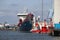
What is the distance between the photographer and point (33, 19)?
184m

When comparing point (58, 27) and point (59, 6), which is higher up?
point (59, 6)

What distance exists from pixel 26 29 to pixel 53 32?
300 ft

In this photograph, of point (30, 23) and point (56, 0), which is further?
point (30, 23)

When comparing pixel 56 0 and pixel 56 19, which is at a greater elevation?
pixel 56 0

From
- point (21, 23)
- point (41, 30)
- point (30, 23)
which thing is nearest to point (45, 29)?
point (41, 30)

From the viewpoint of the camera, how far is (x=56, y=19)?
90.4m

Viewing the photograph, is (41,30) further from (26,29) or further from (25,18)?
(25,18)

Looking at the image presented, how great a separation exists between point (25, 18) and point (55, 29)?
102550mm

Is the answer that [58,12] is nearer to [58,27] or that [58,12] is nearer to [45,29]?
[58,27]

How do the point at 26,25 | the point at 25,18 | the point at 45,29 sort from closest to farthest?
1. the point at 45,29
2. the point at 26,25
3. the point at 25,18

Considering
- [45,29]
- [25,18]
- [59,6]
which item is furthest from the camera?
[25,18]

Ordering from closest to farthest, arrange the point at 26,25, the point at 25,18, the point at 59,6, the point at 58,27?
the point at 58,27 < the point at 59,6 < the point at 26,25 < the point at 25,18

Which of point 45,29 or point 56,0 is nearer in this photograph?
point 56,0

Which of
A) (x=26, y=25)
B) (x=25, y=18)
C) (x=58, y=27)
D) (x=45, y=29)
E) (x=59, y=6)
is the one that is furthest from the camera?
(x=25, y=18)
